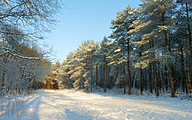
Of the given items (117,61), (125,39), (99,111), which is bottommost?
(99,111)

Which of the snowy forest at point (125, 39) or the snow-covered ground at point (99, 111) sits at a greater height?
the snowy forest at point (125, 39)

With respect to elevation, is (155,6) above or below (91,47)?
above

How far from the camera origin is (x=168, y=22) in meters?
10.5

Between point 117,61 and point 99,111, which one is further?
point 117,61

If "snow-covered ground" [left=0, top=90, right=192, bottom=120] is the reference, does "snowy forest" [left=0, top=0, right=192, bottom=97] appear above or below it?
above

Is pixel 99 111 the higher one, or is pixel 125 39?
pixel 125 39

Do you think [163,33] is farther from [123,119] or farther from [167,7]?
[123,119]

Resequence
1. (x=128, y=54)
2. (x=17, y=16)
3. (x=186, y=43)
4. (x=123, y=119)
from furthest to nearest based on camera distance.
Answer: (x=128, y=54) → (x=186, y=43) → (x=123, y=119) → (x=17, y=16)

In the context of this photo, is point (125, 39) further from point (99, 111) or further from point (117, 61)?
point (99, 111)

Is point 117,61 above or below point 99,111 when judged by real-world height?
above

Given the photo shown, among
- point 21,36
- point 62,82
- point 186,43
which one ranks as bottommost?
point 62,82

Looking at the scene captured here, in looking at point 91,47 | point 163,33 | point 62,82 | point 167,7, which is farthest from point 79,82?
point 167,7

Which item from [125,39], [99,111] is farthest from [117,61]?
[99,111]

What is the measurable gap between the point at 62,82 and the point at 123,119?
3178cm
